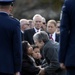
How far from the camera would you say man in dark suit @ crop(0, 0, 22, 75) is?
980cm

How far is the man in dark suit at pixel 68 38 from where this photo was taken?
9.50m

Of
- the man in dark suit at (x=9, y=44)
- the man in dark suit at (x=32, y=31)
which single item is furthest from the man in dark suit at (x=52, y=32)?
the man in dark suit at (x=9, y=44)

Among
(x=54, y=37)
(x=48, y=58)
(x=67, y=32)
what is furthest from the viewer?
(x=54, y=37)

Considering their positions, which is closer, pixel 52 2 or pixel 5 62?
pixel 5 62

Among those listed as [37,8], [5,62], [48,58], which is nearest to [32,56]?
[48,58]

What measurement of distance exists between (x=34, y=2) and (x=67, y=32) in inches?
869

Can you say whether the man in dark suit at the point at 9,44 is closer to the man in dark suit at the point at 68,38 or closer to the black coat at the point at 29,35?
the man in dark suit at the point at 68,38

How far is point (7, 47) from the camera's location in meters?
9.83

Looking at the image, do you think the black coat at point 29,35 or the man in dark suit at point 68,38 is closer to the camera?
the man in dark suit at point 68,38

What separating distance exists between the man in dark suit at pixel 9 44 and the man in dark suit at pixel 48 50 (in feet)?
6.40

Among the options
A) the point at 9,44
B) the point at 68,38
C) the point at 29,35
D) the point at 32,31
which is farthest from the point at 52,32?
the point at 68,38

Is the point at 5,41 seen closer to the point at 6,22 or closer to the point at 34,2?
the point at 6,22

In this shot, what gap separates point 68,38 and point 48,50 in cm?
222

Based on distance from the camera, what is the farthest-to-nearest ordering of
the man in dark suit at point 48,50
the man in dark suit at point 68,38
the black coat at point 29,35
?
the black coat at point 29,35, the man in dark suit at point 48,50, the man in dark suit at point 68,38
